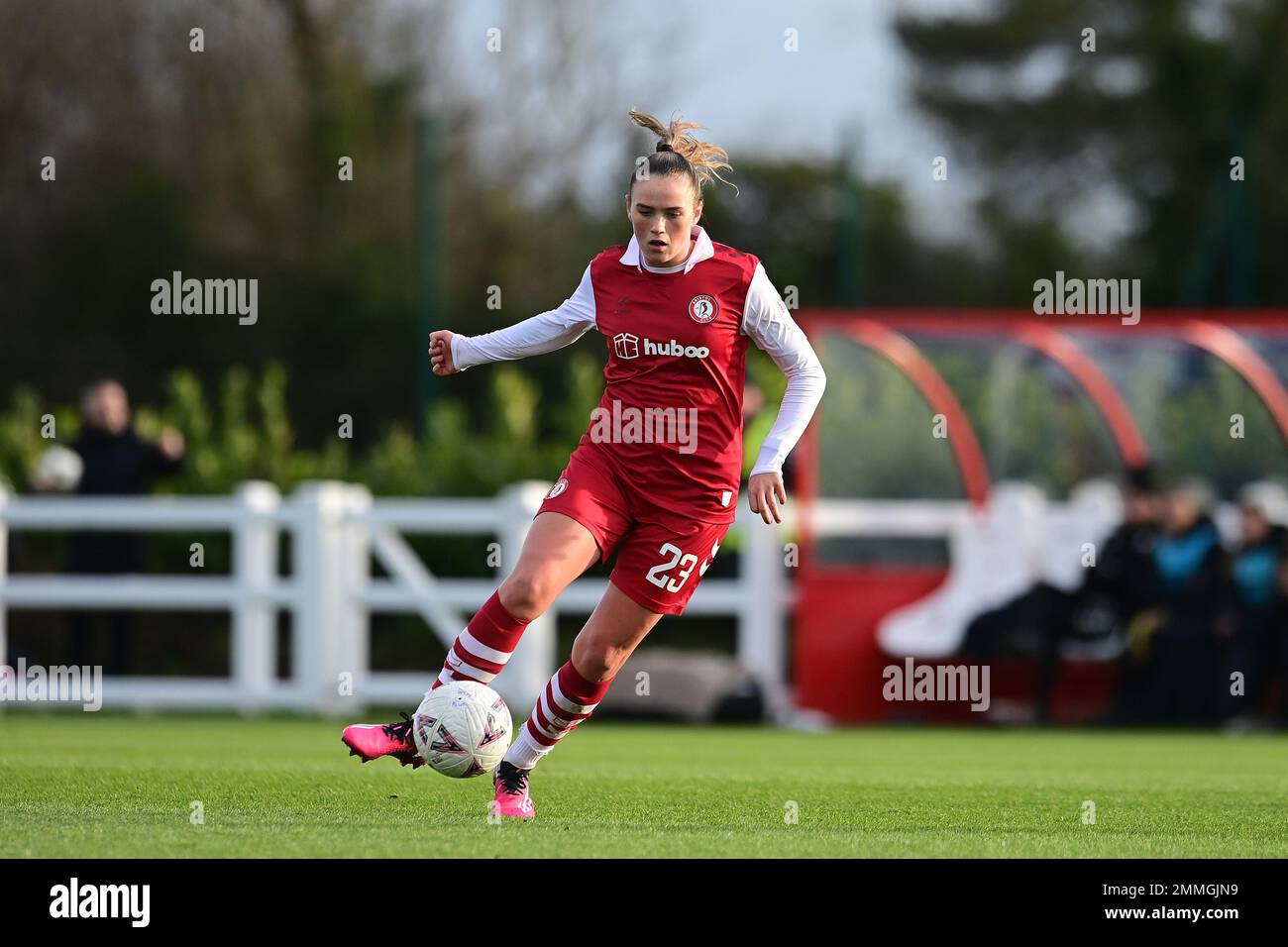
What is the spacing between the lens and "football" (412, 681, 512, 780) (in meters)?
6.39

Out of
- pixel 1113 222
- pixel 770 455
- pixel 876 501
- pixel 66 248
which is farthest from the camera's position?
pixel 1113 222

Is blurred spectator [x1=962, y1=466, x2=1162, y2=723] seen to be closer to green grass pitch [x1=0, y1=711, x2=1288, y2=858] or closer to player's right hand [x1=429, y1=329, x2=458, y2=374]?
green grass pitch [x1=0, y1=711, x2=1288, y2=858]

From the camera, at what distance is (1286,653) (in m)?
13.4

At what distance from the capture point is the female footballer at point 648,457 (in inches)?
252

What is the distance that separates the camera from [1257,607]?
1362cm

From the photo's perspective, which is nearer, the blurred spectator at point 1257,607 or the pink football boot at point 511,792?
the pink football boot at point 511,792

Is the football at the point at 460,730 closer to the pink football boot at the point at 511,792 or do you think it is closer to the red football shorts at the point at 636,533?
the pink football boot at the point at 511,792

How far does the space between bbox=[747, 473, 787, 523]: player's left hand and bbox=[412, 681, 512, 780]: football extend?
102 centimetres

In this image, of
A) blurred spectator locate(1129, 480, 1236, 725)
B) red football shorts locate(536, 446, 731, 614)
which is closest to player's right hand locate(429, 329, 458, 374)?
red football shorts locate(536, 446, 731, 614)

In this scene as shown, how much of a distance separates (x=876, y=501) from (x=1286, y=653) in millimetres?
3050
